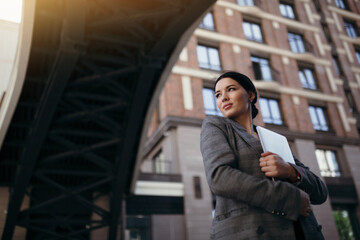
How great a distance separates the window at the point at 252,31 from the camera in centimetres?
1986

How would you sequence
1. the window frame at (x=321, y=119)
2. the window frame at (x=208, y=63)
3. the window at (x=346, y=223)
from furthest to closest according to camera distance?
the window frame at (x=321, y=119)
the window frame at (x=208, y=63)
the window at (x=346, y=223)

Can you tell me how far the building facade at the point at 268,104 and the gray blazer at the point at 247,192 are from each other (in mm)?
11914

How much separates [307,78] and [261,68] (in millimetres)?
3713

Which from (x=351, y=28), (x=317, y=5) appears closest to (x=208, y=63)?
(x=317, y=5)

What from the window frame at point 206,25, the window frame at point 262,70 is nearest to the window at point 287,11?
the window frame at point 262,70

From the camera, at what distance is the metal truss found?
21.6ft

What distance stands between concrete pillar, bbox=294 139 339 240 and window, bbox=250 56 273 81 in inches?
163

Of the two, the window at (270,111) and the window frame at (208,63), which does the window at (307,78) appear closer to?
the window at (270,111)

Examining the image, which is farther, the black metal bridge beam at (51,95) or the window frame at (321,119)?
the window frame at (321,119)

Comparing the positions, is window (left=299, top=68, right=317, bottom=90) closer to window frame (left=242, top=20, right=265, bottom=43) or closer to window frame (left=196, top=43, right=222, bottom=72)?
window frame (left=242, top=20, right=265, bottom=43)

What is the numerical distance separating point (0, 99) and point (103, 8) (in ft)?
14.7

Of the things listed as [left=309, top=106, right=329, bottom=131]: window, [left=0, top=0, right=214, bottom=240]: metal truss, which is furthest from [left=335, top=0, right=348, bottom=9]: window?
[left=0, top=0, right=214, bottom=240]: metal truss

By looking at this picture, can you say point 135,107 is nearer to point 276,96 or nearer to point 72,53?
point 72,53

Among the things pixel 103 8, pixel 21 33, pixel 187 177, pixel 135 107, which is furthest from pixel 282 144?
pixel 187 177
